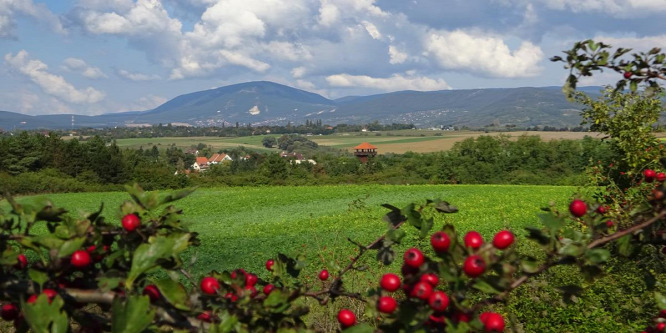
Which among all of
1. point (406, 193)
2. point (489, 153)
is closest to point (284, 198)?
point (406, 193)

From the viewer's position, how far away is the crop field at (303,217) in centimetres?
1530

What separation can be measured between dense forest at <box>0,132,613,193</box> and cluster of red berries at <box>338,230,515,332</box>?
4180 cm

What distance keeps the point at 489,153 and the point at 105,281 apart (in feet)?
190

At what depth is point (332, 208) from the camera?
30.2m

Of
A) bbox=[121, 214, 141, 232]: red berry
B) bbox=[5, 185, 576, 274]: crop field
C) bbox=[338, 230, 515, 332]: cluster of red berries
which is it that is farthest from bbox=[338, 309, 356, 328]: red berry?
bbox=[5, 185, 576, 274]: crop field

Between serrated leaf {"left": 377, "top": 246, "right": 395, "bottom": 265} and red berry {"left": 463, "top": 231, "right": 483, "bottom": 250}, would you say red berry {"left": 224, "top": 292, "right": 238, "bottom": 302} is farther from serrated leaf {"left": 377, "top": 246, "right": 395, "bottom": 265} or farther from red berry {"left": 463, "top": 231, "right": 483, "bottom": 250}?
red berry {"left": 463, "top": 231, "right": 483, "bottom": 250}

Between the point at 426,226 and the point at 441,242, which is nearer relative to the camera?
the point at 441,242

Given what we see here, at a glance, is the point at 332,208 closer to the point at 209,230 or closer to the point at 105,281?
the point at 209,230

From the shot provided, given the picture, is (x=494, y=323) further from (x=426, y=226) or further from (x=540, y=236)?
(x=426, y=226)

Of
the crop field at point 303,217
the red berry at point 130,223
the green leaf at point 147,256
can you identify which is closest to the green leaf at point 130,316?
the green leaf at point 147,256

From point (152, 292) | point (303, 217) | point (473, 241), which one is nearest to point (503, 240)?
point (473, 241)

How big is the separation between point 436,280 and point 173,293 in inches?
24.4

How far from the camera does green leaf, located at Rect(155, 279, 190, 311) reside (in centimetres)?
120

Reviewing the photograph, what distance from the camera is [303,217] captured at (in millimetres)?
26391
